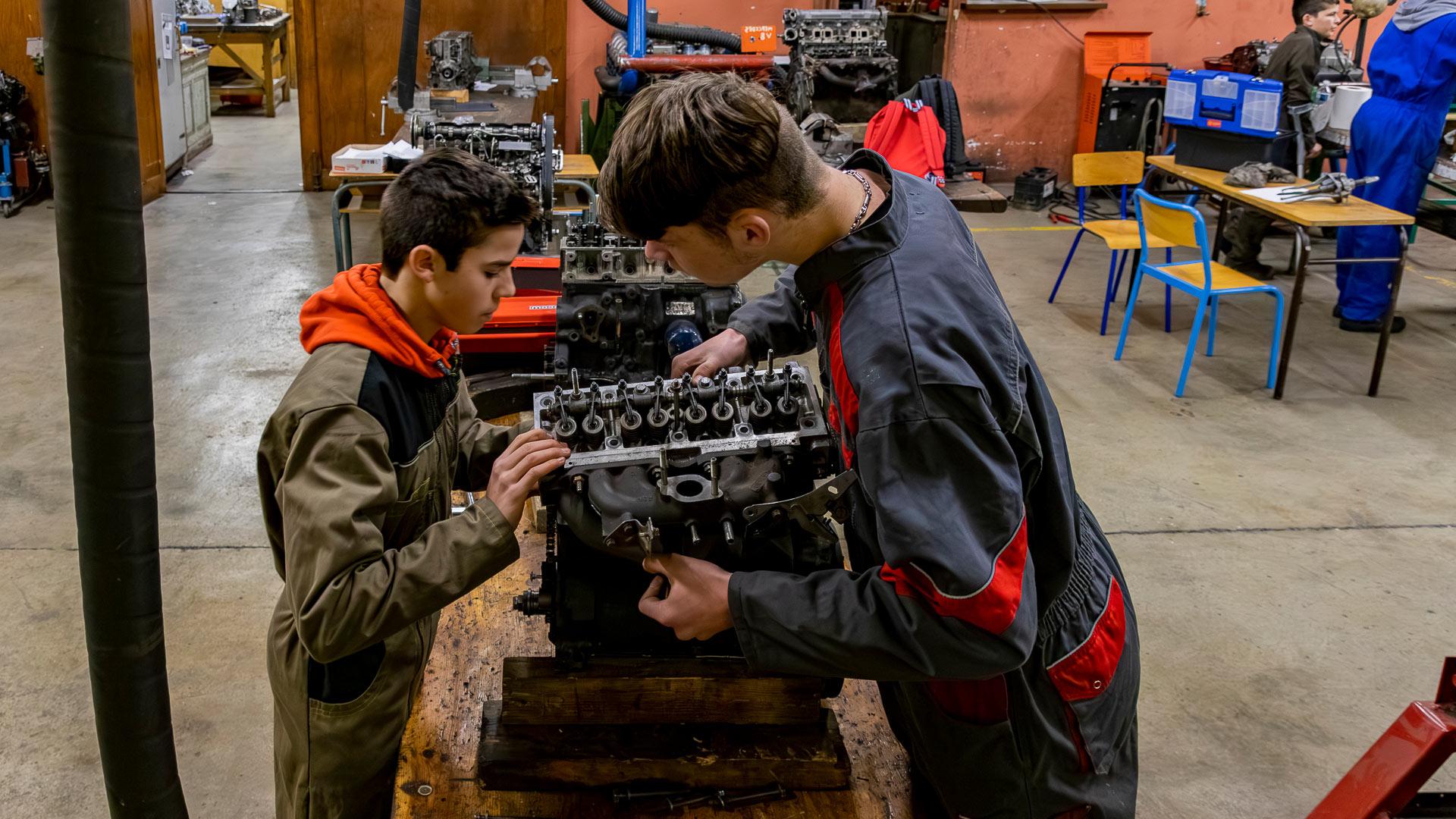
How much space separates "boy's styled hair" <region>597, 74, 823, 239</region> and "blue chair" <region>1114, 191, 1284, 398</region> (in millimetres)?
3782

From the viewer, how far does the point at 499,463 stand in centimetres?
131

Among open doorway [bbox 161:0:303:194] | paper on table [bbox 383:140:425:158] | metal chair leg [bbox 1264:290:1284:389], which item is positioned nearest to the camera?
paper on table [bbox 383:140:425:158]

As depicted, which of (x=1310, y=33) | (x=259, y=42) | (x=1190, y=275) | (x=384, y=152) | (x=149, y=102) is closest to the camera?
(x=384, y=152)

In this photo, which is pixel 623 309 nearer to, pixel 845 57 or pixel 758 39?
pixel 758 39

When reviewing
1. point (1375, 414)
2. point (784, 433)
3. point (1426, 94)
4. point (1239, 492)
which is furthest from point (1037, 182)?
point (784, 433)

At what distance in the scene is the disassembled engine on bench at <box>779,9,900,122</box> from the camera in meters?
6.86

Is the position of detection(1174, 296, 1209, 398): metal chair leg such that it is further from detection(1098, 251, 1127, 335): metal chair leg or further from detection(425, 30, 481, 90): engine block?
detection(425, 30, 481, 90): engine block

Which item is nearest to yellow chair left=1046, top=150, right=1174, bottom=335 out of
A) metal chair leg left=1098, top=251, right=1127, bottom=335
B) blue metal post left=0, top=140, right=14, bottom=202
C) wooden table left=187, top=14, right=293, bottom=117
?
metal chair leg left=1098, top=251, right=1127, bottom=335

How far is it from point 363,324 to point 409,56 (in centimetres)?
303

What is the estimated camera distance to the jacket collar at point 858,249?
3.99 ft

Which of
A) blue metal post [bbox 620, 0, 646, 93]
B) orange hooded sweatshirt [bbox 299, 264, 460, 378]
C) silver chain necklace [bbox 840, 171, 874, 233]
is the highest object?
blue metal post [bbox 620, 0, 646, 93]

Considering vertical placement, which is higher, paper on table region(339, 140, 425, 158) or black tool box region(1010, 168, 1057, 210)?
paper on table region(339, 140, 425, 158)

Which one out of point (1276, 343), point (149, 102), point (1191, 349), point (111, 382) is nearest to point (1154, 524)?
point (1191, 349)

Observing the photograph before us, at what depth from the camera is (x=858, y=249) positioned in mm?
1215
